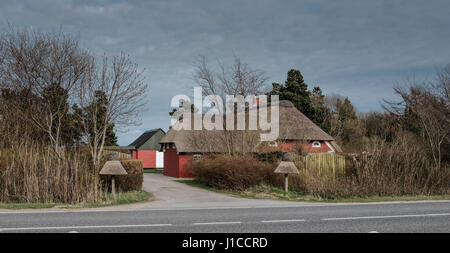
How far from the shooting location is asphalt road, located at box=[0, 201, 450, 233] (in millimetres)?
8477

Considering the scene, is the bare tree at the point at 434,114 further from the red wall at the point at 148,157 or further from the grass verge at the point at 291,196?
the red wall at the point at 148,157

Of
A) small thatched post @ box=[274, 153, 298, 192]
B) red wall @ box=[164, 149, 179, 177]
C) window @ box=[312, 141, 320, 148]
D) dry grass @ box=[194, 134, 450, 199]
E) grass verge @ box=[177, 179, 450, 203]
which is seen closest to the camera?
grass verge @ box=[177, 179, 450, 203]

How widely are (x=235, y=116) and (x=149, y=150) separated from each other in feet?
92.5

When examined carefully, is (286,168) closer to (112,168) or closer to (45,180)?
(112,168)

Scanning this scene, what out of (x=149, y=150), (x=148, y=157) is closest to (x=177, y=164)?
(x=148, y=157)

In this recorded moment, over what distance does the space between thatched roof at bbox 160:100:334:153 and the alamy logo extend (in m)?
0.43

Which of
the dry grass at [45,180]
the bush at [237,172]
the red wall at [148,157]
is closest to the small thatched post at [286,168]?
the bush at [237,172]

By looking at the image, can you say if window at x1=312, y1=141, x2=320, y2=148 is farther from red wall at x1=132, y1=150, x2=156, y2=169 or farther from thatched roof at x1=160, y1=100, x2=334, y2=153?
red wall at x1=132, y1=150, x2=156, y2=169

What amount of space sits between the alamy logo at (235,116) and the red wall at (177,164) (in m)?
2.35

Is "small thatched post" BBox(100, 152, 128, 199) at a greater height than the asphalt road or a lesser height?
greater

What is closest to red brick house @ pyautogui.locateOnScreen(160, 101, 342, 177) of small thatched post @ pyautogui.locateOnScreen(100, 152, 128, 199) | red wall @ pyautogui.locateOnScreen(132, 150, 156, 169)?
small thatched post @ pyautogui.locateOnScreen(100, 152, 128, 199)

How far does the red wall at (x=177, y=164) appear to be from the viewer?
3039cm

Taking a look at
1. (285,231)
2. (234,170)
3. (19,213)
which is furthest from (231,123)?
(285,231)
